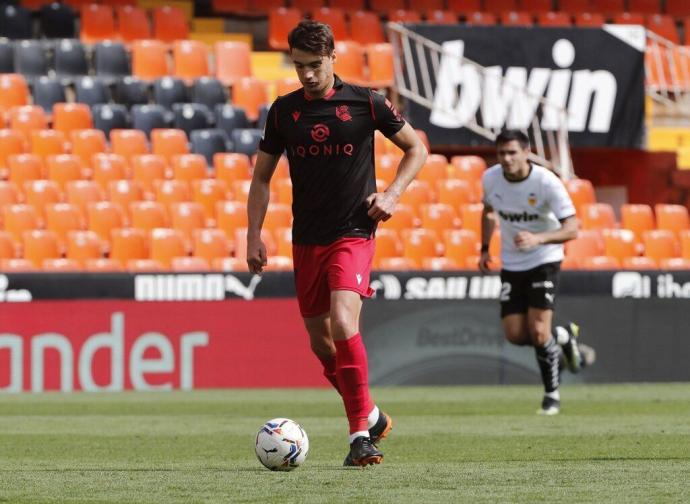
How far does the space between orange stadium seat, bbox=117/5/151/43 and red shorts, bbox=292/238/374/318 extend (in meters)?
15.2

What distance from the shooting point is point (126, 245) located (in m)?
17.1

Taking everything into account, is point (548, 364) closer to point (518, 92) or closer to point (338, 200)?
point (338, 200)

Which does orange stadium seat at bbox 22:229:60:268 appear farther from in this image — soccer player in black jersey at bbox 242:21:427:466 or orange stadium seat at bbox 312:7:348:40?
soccer player in black jersey at bbox 242:21:427:466

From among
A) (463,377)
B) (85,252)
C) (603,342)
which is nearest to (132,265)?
(85,252)

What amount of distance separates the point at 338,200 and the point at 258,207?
513 millimetres

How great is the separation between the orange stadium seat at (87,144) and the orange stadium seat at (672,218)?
755cm

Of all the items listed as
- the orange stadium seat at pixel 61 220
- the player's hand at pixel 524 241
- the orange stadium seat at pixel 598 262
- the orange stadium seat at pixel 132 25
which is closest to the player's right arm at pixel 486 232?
the player's hand at pixel 524 241

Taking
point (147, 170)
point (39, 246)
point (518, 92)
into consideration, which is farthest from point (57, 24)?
point (518, 92)

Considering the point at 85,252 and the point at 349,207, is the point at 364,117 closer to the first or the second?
the point at 349,207

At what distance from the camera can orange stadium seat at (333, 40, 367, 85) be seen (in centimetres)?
2180

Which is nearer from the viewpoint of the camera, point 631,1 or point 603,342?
point 603,342

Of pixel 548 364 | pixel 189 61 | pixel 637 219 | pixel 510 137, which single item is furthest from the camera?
pixel 189 61

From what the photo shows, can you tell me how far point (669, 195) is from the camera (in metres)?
22.2

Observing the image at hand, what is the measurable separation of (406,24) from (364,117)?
1376 cm
